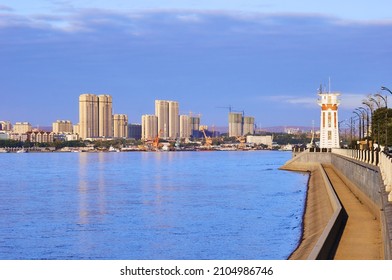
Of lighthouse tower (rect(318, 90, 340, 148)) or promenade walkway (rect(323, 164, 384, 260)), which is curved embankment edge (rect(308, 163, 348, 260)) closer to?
promenade walkway (rect(323, 164, 384, 260))

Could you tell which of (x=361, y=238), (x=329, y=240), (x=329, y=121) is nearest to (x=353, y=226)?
(x=361, y=238)

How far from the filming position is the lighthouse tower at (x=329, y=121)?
94250 millimetres

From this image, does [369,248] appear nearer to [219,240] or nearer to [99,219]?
[219,240]

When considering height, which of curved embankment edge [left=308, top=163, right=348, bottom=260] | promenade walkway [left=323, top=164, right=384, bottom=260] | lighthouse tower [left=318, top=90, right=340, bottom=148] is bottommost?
promenade walkway [left=323, top=164, right=384, bottom=260]

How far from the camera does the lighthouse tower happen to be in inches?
3711

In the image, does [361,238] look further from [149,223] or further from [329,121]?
[329,121]

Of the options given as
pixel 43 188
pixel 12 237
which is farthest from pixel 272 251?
pixel 43 188

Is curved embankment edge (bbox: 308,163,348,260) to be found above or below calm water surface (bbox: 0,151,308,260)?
above

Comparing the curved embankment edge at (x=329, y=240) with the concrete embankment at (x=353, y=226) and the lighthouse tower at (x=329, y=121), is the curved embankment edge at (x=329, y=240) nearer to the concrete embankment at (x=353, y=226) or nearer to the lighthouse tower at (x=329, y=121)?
the concrete embankment at (x=353, y=226)

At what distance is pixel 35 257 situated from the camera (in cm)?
2308

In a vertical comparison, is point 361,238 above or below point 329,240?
below

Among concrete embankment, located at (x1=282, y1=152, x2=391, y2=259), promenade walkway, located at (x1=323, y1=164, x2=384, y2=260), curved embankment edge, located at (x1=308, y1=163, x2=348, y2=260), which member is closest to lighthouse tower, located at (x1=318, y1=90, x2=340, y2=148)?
concrete embankment, located at (x1=282, y1=152, x2=391, y2=259)

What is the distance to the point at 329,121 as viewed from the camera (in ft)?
310

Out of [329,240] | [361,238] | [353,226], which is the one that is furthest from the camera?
[353,226]
